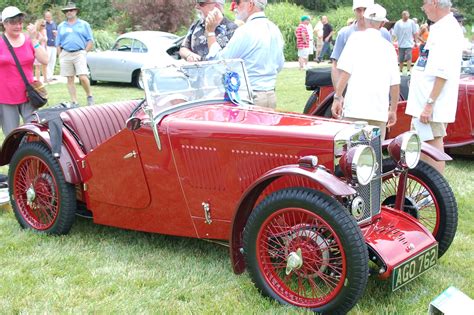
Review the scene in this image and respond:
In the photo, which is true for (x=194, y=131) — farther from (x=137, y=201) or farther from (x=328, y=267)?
(x=328, y=267)

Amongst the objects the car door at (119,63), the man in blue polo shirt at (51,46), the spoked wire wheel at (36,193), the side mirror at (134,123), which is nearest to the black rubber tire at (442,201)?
the side mirror at (134,123)

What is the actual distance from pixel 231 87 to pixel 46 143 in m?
1.44

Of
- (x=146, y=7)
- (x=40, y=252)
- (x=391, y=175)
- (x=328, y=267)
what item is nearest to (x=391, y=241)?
(x=328, y=267)

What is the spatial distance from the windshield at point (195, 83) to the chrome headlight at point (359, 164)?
4.35ft

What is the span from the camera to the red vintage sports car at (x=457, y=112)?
21.5 feet

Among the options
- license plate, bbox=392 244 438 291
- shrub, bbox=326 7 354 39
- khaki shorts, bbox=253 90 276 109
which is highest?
khaki shorts, bbox=253 90 276 109

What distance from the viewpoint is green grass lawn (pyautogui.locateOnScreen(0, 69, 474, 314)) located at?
11.0ft

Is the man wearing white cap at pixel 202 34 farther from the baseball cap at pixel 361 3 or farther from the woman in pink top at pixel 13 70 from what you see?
the woman in pink top at pixel 13 70

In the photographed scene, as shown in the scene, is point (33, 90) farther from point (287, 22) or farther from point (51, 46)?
point (287, 22)

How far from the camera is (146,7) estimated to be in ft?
79.2

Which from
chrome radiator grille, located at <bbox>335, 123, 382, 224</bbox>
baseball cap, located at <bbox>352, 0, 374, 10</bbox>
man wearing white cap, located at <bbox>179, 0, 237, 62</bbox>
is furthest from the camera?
baseball cap, located at <bbox>352, 0, 374, 10</bbox>

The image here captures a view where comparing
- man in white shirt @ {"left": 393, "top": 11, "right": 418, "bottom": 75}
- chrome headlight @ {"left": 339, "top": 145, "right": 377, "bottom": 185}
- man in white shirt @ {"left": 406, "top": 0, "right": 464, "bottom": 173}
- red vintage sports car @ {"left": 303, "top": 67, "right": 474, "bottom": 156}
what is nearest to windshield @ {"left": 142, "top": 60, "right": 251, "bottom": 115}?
chrome headlight @ {"left": 339, "top": 145, "right": 377, "bottom": 185}

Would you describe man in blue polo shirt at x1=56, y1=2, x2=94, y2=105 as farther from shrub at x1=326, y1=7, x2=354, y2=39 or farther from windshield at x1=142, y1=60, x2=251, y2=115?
shrub at x1=326, y1=7, x2=354, y2=39

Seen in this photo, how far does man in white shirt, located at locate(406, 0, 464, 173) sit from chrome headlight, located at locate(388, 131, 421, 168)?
1066mm
